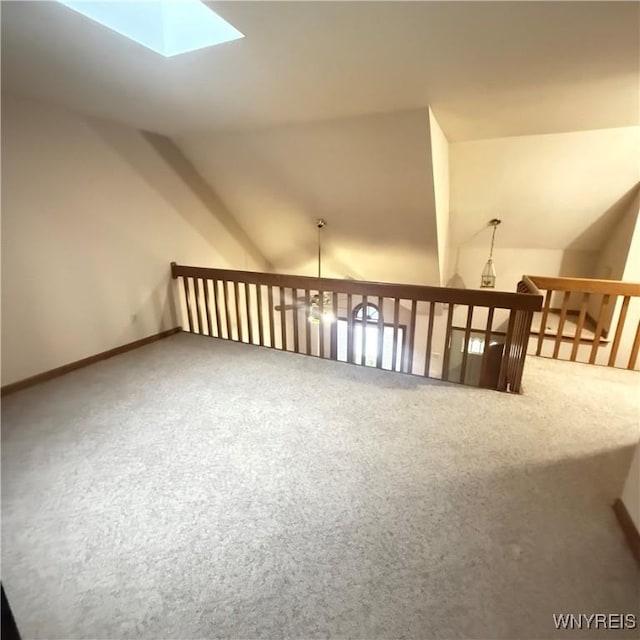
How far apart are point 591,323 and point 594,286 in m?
2.01

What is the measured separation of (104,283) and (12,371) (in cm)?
103

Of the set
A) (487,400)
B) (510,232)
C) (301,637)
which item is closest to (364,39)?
(487,400)

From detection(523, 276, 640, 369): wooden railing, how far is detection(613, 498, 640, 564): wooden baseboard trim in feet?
5.33

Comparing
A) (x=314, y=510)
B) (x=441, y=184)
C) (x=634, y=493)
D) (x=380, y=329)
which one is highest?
(x=441, y=184)

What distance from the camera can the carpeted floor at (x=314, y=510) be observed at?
50.7 inches

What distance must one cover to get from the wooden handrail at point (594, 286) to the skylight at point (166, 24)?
3121 mm

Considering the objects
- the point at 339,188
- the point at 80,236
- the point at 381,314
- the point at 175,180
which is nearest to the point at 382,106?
the point at 339,188

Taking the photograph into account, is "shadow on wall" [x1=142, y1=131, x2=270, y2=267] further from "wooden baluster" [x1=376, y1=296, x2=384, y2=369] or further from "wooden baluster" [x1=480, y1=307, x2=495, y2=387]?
"wooden baluster" [x1=480, y1=307, x2=495, y2=387]

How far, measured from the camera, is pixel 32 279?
9.25ft

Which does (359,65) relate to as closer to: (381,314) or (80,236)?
(381,314)

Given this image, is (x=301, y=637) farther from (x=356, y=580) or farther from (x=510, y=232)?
(x=510, y=232)

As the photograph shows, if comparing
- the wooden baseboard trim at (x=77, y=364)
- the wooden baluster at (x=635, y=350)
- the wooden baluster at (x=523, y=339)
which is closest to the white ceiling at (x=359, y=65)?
the wooden baluster at (x=523, y=339)

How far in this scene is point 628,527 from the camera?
1535mm

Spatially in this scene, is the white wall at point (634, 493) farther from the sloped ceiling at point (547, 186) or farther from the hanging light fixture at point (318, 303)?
the sloped ceiling at point (547, 186)
